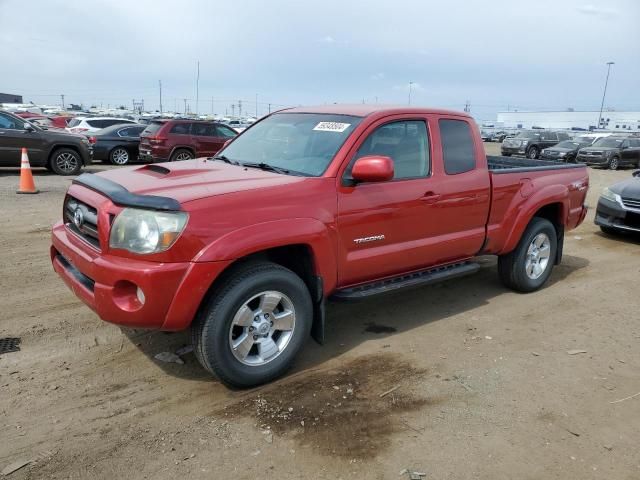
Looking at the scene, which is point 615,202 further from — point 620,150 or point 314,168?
point 620,150

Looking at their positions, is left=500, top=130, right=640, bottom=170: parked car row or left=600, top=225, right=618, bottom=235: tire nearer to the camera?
left=600, top=225, right=618, bottom=235: tire

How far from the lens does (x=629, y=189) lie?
8.31 m

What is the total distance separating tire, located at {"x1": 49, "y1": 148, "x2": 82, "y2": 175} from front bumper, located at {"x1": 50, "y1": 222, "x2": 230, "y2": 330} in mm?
11295

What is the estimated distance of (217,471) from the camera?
106 inches

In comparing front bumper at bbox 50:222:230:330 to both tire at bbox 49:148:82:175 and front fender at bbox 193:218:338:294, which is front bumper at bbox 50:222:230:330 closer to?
front fender at bbox 193:218:338:294

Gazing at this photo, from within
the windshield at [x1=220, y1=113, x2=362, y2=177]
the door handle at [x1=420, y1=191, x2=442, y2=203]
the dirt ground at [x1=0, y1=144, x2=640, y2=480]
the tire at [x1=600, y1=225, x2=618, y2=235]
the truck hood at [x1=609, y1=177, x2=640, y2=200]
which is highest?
the windshield at [x1=220, y1=113, x2=362, y2=177]

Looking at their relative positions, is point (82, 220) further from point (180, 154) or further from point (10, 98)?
point (10, 98)

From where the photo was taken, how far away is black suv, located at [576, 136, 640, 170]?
22.8 metres

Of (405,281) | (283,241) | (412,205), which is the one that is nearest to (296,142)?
(412,205)

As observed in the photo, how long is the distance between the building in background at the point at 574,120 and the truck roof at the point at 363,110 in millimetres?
86856

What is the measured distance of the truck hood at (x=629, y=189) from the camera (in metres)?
8.18

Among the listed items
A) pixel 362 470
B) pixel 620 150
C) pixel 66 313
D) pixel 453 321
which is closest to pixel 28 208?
pixel 66 313

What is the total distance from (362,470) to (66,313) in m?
3.07

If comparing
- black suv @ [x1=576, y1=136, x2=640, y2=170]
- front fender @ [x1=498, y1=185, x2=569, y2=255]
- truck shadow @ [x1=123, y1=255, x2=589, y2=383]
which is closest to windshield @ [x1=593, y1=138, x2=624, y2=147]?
black suv @ [x1=576, y1=136, x2=640, y2=170]
